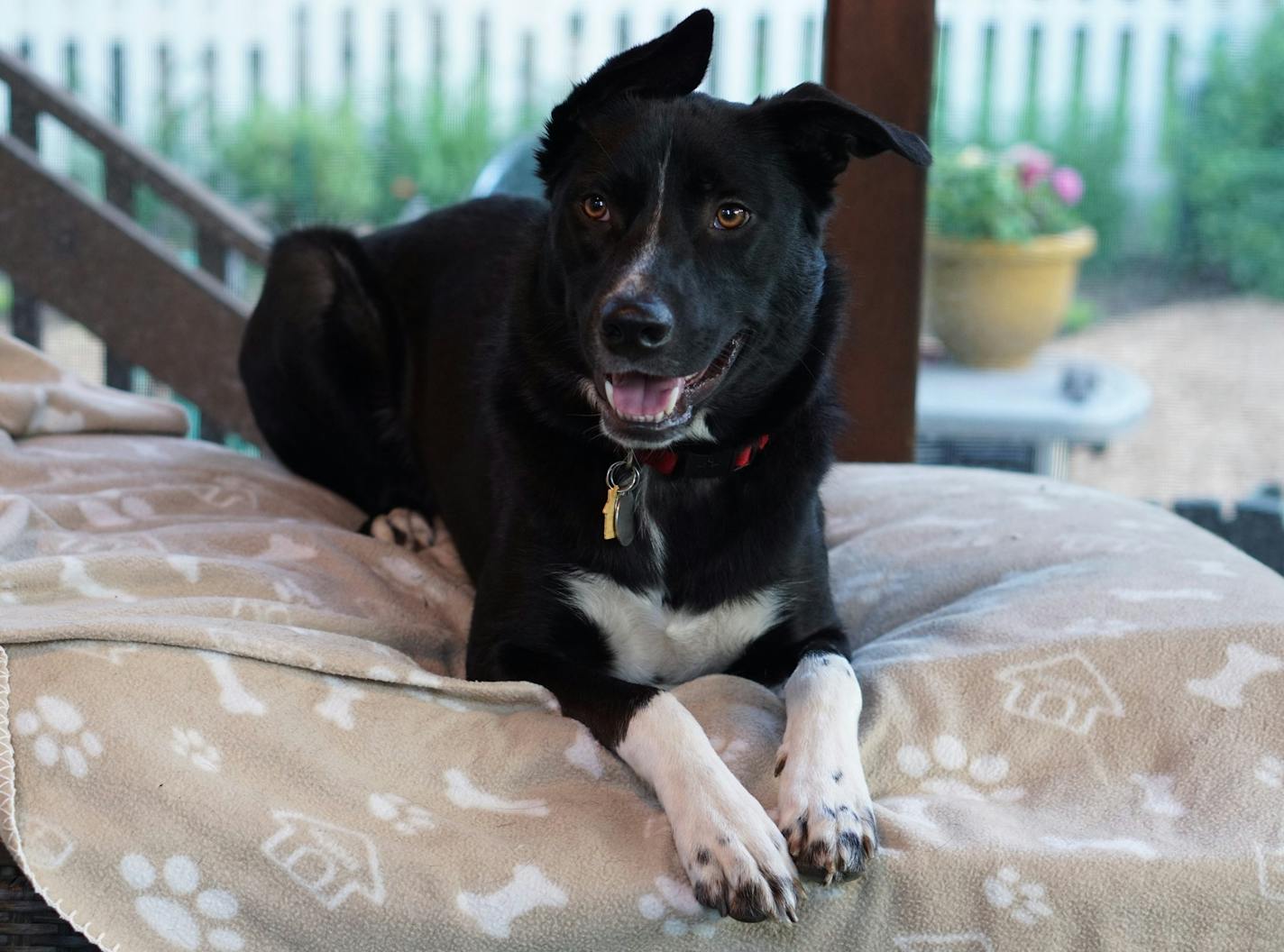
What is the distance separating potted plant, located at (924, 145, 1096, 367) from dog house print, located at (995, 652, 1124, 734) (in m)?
1.47

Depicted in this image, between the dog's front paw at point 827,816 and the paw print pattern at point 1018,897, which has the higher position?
the dog's front paw at point 827,816

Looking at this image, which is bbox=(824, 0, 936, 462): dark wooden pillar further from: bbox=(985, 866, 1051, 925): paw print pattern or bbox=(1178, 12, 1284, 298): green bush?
bbox=(985, 866, 1051, 925): paw print pattern

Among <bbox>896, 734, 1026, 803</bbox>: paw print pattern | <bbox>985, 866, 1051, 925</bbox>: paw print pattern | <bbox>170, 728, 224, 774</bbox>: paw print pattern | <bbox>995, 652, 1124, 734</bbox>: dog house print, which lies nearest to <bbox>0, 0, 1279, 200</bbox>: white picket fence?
<bbox>995, 652, 1124, 734</bbox>: dog house print

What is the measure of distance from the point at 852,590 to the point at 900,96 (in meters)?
1.01

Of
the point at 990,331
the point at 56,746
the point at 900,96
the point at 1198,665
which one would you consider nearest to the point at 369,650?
the point at 56,746

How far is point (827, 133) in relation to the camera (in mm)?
1770

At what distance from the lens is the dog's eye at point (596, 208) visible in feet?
5.56

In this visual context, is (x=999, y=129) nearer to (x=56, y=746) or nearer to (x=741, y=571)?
(x=741, y=571)

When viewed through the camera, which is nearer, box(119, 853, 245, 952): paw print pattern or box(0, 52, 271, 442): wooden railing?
box(119, 853, 245, 952): paw print pattern

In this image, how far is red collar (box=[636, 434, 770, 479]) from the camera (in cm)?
179

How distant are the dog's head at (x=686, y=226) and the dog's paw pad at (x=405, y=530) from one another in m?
0.75

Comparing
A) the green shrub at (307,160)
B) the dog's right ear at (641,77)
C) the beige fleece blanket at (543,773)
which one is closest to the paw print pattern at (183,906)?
the beige fleece blanket at (543,773)

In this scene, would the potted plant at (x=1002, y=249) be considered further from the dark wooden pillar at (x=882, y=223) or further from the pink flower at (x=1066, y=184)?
the dark wooden pillar at (x=882, y=223)

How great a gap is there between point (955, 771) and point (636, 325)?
2.10ft
